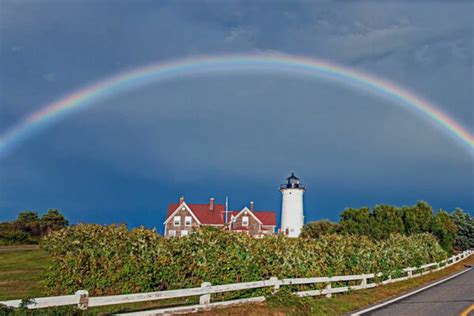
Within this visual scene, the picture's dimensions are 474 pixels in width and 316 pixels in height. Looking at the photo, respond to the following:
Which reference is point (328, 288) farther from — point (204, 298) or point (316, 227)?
point (316, 227)

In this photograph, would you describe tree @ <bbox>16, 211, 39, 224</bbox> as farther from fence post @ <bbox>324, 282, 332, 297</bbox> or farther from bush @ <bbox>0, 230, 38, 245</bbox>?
fence post @ <bbox>324, 282, 332, 297</bbox>

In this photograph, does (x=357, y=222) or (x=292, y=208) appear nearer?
(x=357, y=222)

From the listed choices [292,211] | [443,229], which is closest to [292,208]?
[292,211]

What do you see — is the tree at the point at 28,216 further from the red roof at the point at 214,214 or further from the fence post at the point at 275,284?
the fence post at the point at 275,284

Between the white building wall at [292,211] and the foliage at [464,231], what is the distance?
1266 inches

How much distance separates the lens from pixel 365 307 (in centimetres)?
1412

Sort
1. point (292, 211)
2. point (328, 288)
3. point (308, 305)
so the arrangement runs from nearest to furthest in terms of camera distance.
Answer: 1. point (308, 305)
2. point (328, 288)
3. point (292, 211)

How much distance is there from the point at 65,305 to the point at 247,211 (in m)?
60.1

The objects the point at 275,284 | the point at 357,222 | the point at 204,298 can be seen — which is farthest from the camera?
the point at 357,222

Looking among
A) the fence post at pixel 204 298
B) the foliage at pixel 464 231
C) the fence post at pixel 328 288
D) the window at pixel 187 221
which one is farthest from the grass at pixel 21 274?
the foliage at pixel 464 231

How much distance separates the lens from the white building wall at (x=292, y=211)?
2601 inches

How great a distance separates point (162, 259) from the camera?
14461 mm

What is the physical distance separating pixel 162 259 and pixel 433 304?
8.83 metres

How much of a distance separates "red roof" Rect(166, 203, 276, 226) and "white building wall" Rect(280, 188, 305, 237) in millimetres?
3591
